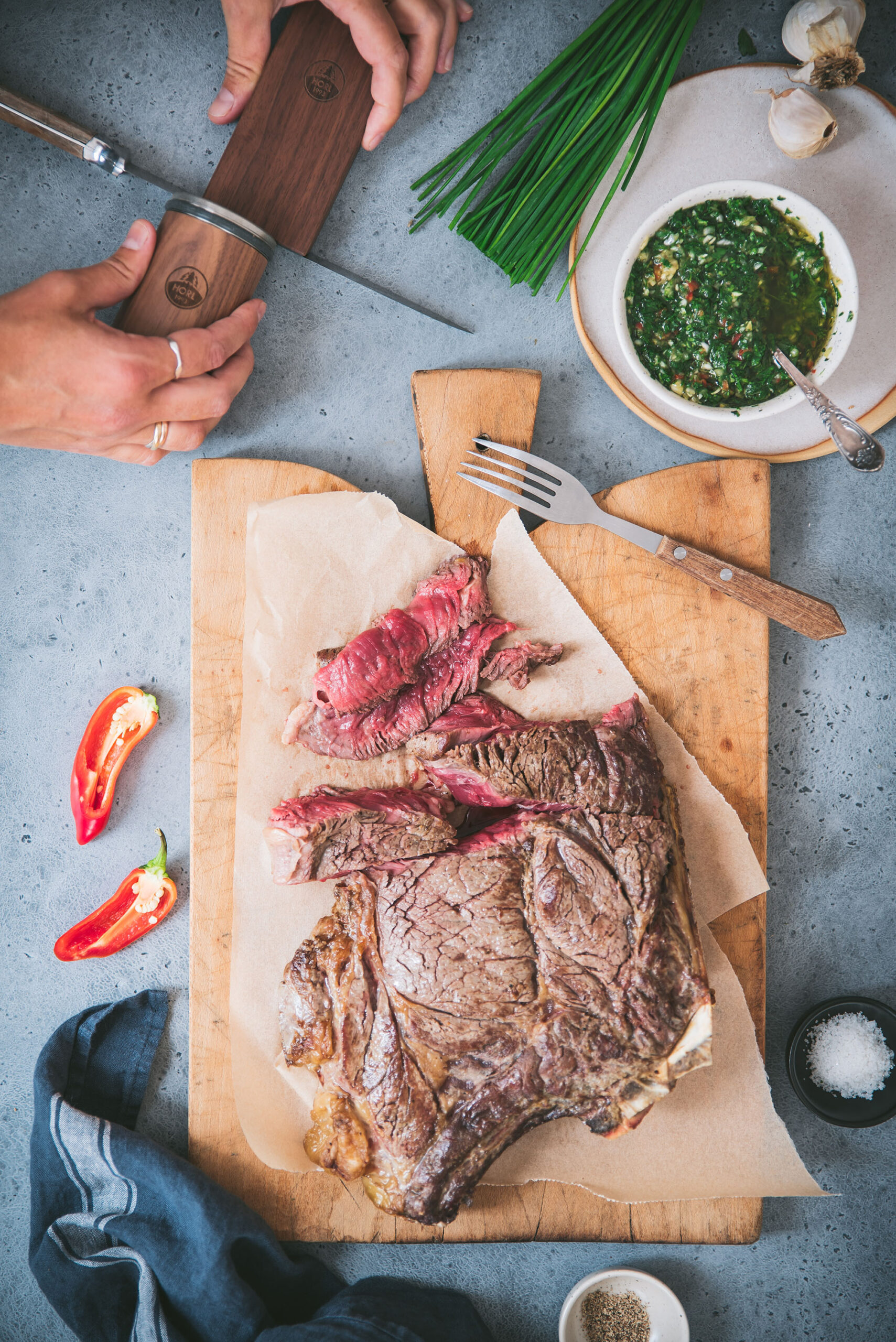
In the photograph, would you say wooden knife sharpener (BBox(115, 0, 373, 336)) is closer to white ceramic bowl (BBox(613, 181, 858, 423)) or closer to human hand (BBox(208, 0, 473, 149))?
human hand (BBox(208, 0, 473, 149))

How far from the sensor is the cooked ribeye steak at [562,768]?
281 cm

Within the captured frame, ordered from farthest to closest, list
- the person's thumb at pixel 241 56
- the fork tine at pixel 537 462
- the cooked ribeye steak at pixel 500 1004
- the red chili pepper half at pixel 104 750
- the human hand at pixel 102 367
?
the red chili pepper half at pixel 104 750, the fork tine at pixel 537 462, the person's thumb at pixel 241 56, the human hand at pixel 102 367, the cooked ribeye steak at pixel 500 1004

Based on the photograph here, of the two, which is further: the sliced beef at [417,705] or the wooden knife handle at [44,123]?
the sliced beef at [417,705]

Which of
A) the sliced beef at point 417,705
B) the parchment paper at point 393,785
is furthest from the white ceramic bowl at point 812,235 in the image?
the sliced beef at point 417,705

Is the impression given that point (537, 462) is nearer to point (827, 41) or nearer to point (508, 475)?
point (508, 475)

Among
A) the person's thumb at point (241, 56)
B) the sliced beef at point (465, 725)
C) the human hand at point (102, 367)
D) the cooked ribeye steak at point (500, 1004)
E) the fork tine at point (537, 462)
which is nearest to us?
the cooked ribeye steak at point (500, 1004)

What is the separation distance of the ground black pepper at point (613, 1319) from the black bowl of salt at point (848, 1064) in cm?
110

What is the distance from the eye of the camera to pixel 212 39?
316 cm

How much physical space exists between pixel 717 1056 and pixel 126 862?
2575 mm

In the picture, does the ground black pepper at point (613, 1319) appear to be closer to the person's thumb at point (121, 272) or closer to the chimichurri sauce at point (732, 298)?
the chimichurri sauce at point (732, 298)

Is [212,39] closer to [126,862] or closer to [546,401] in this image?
[546,401]

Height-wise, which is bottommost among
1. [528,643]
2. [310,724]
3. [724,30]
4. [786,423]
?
[310,724]

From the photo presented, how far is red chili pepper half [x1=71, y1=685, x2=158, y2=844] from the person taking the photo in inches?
128

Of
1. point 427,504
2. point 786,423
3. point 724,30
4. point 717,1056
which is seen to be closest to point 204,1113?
point 717,1056
